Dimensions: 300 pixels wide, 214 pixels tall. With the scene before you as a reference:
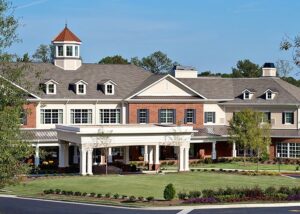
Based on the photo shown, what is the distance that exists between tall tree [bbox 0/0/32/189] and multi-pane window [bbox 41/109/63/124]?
39740 millimetres

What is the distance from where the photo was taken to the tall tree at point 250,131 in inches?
2437

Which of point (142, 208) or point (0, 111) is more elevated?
point (0, 111)

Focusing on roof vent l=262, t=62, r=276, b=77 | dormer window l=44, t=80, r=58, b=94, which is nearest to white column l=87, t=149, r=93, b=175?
dormer window l=44, t=80, r=58, b=94

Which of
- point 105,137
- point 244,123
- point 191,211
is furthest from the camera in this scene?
point 244,123

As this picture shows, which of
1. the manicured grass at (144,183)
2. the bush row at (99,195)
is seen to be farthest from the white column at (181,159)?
the bush row at (99,195)

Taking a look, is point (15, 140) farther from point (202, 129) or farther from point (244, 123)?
point (202, 129)

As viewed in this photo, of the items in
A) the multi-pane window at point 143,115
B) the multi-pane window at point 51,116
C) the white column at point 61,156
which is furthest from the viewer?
the multi-pane window at point 143,115

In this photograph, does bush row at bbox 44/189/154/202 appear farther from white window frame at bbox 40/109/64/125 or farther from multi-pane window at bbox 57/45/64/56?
multi-pane window at bbox 57/45/64/56

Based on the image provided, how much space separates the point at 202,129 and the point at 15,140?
153 feet

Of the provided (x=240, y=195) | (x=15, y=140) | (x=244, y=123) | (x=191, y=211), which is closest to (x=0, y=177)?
(x=15, y=140)

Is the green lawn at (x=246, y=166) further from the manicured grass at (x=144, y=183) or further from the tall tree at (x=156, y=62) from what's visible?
the tall tree at (x=156, y=62)

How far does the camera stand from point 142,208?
3706 cm

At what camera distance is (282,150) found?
68875 mm

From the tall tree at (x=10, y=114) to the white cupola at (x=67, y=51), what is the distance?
45243 mm
